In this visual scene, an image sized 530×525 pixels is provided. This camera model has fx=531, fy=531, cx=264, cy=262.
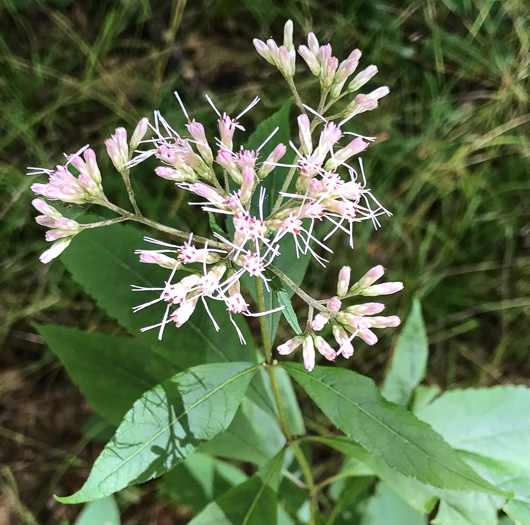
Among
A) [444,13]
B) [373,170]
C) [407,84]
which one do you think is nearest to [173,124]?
[373,170]

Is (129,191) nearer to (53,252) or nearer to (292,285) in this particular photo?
(53,252)

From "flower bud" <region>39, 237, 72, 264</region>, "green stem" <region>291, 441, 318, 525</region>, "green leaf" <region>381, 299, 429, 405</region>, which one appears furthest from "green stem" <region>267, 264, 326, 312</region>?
"green leaf" <region>381, 299, 429, 405</region>

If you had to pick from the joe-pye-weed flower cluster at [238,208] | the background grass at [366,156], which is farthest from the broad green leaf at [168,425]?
the background grass at [366,156]

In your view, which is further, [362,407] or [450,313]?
[450,313]

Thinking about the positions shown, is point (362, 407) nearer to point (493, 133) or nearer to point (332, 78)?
point (332, 78)

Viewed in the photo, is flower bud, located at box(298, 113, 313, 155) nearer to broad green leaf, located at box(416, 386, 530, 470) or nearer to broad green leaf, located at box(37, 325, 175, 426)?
broad green leaf, located at box(37, 325, 175, 426)

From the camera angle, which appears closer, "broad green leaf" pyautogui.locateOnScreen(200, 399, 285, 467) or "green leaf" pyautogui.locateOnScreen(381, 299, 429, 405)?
"broad green leaf" pyautogui.locateOnScreen(200, 399, 285, 467)

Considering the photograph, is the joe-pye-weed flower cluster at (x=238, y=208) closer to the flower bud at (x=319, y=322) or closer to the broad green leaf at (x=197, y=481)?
the flower bud at (x=319, y=322)
